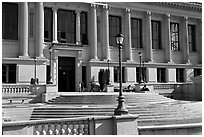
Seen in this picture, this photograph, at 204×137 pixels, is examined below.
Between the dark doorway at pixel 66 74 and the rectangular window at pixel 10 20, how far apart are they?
251 inches

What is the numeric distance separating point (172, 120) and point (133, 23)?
27.4 m

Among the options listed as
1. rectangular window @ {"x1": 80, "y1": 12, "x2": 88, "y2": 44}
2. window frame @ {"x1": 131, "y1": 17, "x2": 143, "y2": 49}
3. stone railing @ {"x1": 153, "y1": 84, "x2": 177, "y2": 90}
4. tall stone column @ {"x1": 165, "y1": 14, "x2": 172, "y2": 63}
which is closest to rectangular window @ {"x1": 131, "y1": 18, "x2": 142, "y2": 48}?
window frame @ {"x1": 131, "y1": 17, "x2": 143, "y2": 49}

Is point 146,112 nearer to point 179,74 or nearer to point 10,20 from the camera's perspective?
point 10,20

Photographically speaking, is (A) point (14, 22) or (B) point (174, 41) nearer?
(A) point (14, 22)

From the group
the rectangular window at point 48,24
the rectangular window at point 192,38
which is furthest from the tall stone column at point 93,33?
the rectangular window at point 192,38

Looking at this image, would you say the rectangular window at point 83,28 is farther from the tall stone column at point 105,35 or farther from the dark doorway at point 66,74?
the dark doorway at point 66,74

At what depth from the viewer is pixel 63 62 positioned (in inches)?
1390

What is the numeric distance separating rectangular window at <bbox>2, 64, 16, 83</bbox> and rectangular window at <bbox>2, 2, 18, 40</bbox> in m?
3.44

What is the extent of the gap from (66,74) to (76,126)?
25346 mm

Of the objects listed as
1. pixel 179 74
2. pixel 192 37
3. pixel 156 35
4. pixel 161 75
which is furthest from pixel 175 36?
pixel 161 75

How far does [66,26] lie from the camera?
3575 centimetres

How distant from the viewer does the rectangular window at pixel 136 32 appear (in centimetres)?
3997

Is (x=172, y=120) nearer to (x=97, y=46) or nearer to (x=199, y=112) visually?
(x=199, y=112)

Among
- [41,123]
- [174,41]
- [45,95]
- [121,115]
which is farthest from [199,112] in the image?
[174,41]
